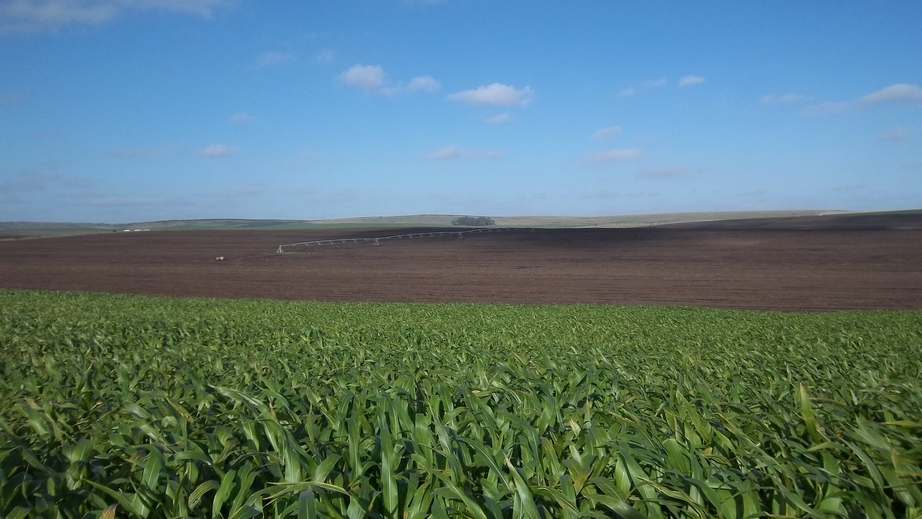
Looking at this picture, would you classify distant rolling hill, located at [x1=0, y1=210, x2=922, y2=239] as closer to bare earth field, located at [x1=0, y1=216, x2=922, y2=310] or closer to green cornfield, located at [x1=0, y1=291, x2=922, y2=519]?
bare earth field, located at [x1=0, y1=216, x2=922, y2=310]

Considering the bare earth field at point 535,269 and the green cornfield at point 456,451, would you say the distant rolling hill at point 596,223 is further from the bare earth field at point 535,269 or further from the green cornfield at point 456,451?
the green cornfield at point 456,451

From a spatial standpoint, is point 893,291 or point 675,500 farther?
point 893,291

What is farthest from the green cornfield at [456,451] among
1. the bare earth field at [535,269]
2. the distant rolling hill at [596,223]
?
the distant rolling hill at [596,223]

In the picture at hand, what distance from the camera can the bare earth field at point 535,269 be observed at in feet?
103

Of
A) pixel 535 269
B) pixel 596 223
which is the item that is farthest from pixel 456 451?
pixel 596 223

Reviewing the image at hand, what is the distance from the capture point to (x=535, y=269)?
43062mm

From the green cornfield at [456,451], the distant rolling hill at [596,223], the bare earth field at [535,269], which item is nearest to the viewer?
the green cornfield at [456,451]

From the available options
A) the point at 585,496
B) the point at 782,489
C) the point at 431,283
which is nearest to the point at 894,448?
the point at 782,489

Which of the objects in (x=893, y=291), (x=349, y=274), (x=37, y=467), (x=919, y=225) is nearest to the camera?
(x=37, y=467)

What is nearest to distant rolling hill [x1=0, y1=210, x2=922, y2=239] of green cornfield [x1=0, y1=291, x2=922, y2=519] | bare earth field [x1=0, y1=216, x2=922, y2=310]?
bare earth field [x1=0, y1=216, x2=922, y2=310]

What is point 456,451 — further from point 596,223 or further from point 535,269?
point 596,223

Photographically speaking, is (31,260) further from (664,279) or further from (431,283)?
(664,279)

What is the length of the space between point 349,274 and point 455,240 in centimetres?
3004

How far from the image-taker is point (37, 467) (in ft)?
6.86
